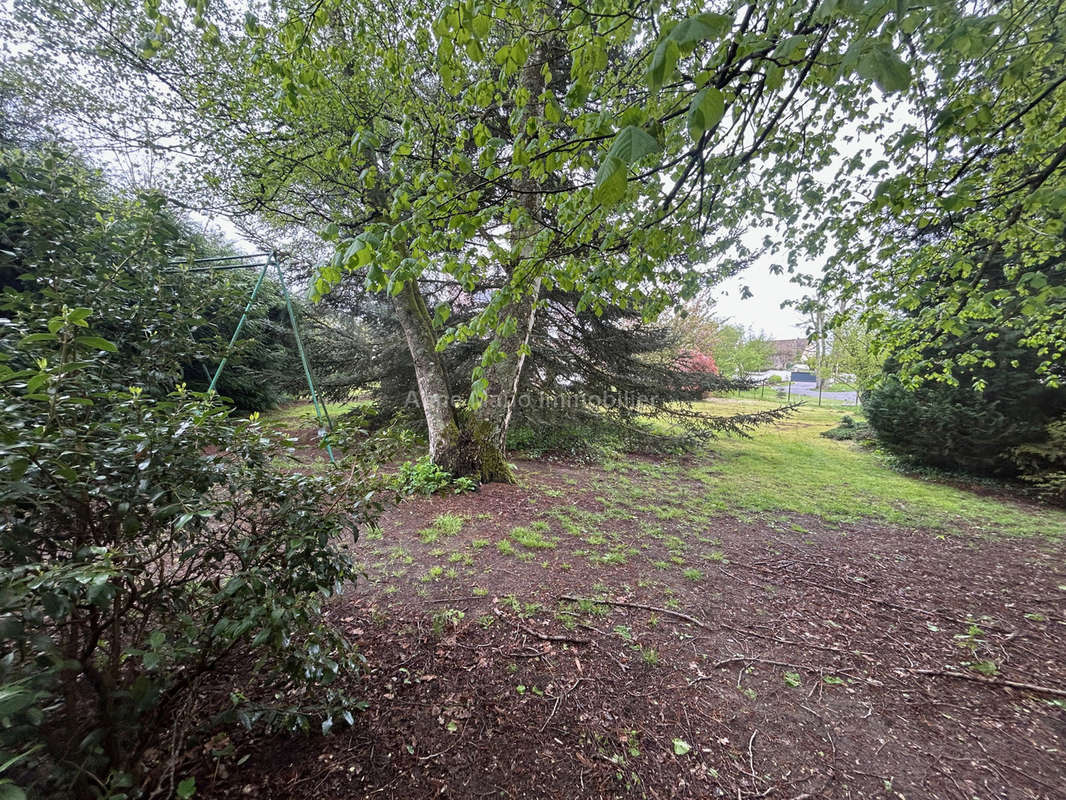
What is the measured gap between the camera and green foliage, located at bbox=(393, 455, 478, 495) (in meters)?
4.72

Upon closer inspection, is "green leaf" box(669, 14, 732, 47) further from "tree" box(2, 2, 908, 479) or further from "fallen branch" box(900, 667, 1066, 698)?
"fallen branch" box(900, 667, 1066, 698)

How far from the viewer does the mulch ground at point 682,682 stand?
151cm

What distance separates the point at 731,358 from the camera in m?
19.7

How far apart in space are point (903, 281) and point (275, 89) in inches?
279

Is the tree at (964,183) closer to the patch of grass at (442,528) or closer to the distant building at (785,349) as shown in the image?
the patch of grass at (442,528)

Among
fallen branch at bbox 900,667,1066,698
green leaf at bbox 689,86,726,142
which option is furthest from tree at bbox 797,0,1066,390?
fallen branch at bbox 900,667,1066,698

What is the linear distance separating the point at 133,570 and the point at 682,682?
8.07 feet

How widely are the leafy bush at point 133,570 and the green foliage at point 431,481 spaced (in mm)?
3093

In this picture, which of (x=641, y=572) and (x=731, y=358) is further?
(x=731, y=358)

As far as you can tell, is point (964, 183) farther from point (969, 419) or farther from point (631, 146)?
point (969, 419)

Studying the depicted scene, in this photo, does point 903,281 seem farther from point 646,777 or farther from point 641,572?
point 646,777

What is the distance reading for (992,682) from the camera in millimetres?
2156

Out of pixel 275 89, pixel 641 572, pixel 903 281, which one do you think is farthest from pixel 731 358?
pixel 275 89

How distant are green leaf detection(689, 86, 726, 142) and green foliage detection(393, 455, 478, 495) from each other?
451cm
